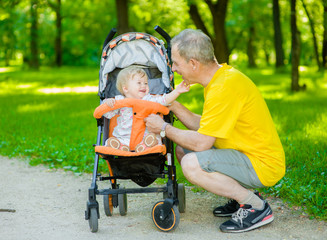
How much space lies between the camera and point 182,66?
3617 millimetres

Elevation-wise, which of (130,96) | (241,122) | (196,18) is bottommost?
(241,122)

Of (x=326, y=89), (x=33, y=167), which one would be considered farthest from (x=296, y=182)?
(x=326, y=89)

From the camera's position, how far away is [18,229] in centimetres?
364

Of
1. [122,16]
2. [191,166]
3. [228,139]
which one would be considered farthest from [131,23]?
[191,166]

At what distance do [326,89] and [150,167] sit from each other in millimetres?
9275

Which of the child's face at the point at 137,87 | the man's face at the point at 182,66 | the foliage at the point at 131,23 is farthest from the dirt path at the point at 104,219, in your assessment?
the foliage at the point at 131,23

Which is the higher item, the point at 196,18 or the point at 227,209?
the point at 196,18

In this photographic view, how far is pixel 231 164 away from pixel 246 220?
476 millimetres

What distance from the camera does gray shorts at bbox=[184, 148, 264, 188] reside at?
345 cm

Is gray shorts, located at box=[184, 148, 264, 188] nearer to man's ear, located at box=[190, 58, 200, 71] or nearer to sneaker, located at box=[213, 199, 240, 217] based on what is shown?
sneaker, located at box=[213, 199, 240, 217]

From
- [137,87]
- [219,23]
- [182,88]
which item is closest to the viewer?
[182,88]

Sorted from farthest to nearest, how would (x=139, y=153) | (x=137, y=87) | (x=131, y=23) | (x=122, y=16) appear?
(x=131, y=23), (x=122, y=16), (x=137, y=87), (x=139, y=153)

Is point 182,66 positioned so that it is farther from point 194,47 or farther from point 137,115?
point 137,115

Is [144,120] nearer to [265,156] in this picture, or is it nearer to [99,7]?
[265,156]
